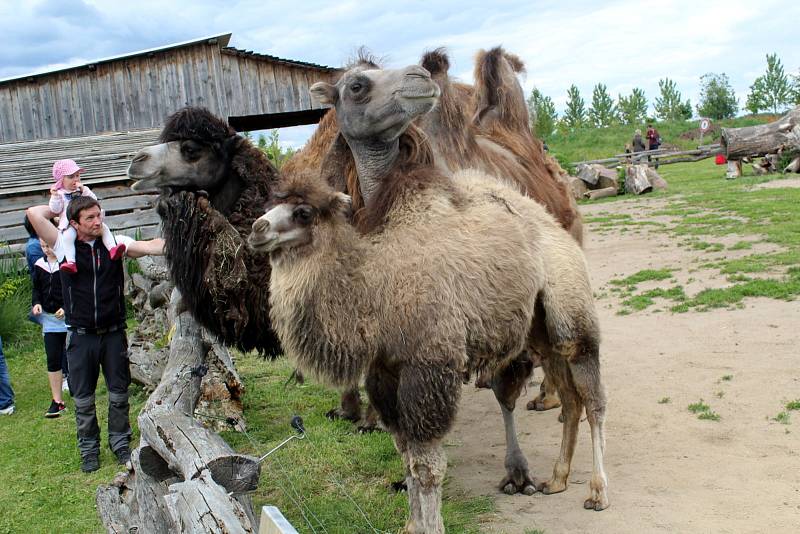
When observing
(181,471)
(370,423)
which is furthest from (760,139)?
(181,471)

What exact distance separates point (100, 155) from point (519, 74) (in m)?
10.8

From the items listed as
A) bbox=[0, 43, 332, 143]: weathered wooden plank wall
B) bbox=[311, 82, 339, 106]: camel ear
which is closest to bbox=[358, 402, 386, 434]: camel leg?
bbox=[311, 82, 339, 106]: camel ear

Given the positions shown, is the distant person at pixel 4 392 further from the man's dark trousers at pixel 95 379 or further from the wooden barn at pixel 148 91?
the wooden barn at pixel 148 91

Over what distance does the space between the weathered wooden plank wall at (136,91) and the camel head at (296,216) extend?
57.6 feet

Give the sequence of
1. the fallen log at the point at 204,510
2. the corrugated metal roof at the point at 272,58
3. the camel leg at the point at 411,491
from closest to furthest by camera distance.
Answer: the fallen log at the point at 204,510 → the camel leg at the point at 411,491 → the corrugated metal roof at the point at 272,58

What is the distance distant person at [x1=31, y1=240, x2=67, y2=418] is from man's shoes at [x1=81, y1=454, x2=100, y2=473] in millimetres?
1933

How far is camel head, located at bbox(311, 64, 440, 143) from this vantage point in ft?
14.8

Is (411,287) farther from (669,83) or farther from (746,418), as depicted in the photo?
(669,83)

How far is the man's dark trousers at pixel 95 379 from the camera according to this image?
6.27m

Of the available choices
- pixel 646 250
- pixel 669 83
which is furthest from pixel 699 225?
pixel 669 83

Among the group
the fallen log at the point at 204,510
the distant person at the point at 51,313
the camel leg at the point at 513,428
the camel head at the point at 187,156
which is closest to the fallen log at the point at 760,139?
the camel leg at the point at 513,428

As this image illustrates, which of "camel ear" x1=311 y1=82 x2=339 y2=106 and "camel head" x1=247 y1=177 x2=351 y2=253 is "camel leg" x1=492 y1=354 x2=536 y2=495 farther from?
"camel ear" x1=311 y1=82 x2=339 y2=106

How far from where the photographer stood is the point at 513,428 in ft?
17.0

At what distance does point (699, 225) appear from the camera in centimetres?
1423
